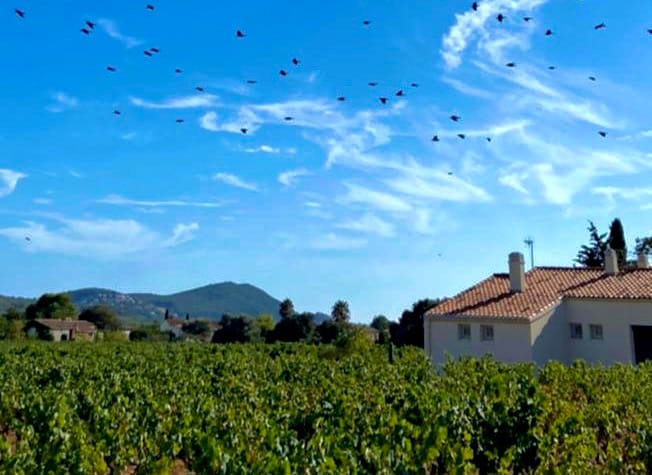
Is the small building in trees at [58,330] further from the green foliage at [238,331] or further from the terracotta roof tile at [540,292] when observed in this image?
the terracotta roof tile at [540,292]

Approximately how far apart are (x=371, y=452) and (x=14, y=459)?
11.2 feet

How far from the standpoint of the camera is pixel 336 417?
24.6 ft

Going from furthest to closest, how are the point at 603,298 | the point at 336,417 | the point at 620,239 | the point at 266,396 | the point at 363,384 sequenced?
the point at 620,239 → the point at 603,298 → the point at 363,384 → the point at 266,396 → the point at 336,417

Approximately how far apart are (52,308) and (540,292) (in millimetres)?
94170

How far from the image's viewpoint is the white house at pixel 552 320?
72.4 ft

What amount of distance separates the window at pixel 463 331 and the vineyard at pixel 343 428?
11.6 metres

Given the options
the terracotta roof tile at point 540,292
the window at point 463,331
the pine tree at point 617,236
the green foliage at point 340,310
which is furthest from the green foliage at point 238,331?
the window at point 463,331

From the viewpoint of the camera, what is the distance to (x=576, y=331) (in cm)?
2377

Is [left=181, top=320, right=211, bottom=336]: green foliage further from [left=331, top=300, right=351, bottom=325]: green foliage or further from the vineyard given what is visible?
the vineyard

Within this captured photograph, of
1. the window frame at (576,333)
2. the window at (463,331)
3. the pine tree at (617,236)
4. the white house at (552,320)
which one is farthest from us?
the pine tree at (617,236)

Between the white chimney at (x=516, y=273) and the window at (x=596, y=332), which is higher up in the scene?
the white chimney at (x=516, y=273)

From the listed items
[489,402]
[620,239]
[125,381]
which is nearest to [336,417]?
[489,402]

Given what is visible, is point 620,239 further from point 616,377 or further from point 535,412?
point 535,412

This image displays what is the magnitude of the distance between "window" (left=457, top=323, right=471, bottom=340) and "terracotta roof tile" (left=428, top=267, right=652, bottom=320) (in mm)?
530
